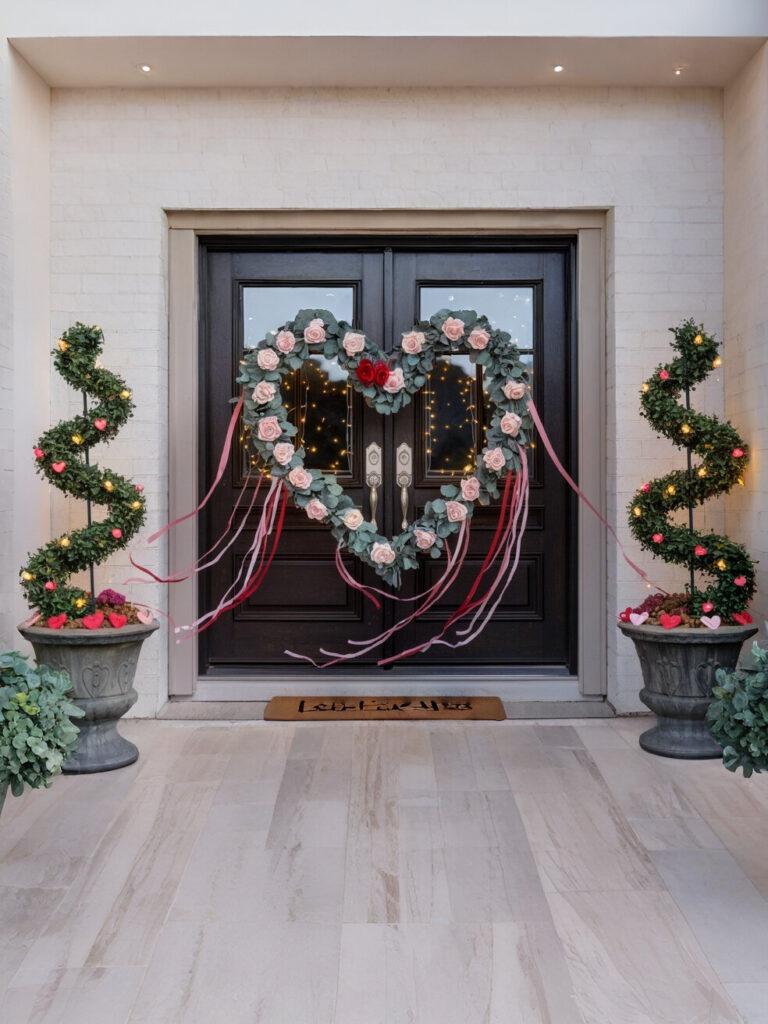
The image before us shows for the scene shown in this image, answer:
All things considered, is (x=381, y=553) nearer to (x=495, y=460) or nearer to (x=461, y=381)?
(x=495, y=460)

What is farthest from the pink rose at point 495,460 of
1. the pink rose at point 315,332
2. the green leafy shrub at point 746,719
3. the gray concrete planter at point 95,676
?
the green leafy shrub at point 746,719

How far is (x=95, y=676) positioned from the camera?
3.56 m

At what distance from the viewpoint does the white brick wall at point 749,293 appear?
3.91m

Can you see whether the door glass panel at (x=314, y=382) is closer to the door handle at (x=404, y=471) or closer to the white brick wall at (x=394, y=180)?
the door handle at (x=404, y=471)

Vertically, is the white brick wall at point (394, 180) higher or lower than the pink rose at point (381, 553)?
higher

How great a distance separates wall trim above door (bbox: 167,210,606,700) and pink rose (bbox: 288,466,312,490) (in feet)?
2.07

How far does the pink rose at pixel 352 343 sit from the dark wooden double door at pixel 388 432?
443 millimetres

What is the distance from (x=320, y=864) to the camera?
105 inches

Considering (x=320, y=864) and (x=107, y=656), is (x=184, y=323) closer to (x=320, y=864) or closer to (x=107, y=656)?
(x=107, y=656)

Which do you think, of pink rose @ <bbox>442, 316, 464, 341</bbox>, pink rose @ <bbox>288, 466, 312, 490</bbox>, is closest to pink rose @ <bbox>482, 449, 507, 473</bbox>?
pink rose @ <bbox>442, 316, 464, 341</bbox>

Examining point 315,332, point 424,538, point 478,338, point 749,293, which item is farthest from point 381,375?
point 749,293

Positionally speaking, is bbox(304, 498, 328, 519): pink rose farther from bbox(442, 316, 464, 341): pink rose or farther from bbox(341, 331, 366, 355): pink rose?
bbox(442, 316, 464, 341): pink rose

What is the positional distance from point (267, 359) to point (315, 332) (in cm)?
23

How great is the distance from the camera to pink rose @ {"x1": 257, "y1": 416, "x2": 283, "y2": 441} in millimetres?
4047
